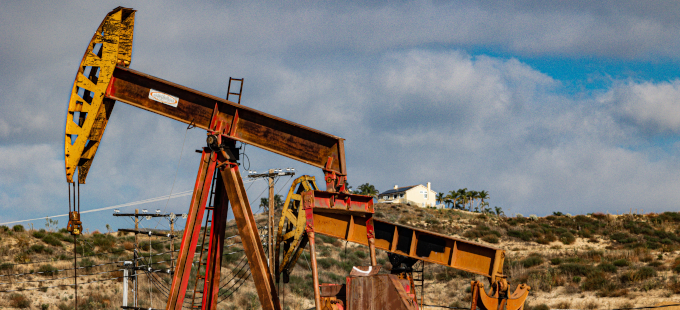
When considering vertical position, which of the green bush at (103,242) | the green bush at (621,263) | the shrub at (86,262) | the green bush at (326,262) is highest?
the green bush at (103,242)

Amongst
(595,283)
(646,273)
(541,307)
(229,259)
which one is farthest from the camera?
(229,259)

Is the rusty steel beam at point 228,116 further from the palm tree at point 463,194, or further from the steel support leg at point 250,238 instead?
the palm tree at point 463,194

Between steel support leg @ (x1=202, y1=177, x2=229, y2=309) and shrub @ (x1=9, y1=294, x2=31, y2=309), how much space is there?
10.4 metres

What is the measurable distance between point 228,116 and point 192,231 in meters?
2.21

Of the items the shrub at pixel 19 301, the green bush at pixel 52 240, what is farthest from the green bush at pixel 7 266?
the green bush at pixel 52 240

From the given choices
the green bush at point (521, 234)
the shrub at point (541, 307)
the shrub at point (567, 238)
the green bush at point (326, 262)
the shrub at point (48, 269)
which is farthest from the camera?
the green bush at point (521, 234)

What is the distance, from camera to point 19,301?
58.6 ft

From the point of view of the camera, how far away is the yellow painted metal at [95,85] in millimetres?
10164

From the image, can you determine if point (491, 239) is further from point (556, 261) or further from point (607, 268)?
point (607, 268)

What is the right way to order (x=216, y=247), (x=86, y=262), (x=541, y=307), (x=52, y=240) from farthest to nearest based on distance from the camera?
(x=52, y=240) < (x=86, y=262) < (x=541, y=307) < (x=216, y=247)

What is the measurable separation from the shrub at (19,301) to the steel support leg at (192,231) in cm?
1066

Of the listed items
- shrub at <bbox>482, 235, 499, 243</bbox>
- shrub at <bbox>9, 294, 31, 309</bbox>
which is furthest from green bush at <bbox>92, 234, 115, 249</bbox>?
shrub at <bbox>482, 235, 499, 243</bbox>

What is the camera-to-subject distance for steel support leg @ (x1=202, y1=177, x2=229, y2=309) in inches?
429

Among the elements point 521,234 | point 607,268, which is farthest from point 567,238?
point 607,268
